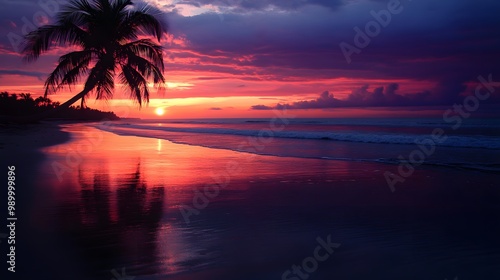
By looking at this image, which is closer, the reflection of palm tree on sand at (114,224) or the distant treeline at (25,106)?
the reflection of palm tree on sand at (114,224)

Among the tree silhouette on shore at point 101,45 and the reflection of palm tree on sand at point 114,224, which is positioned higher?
the tree silhouette on shore at point 101,45

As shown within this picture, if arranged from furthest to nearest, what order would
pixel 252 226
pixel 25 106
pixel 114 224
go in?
pixel 25 106 < pixel 252 226 < pixel 114 224

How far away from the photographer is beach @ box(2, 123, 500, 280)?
4.11 m

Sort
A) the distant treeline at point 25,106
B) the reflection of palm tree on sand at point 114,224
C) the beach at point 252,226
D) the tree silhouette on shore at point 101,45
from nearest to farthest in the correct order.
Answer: the beach at point 252,226 < the reflection of palm tree on sand at point 114,224 < the tree silhouette on shore at point 101,45 < the distant treeline at point 25,106

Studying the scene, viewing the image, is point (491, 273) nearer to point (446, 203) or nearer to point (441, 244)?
point (441, 244)

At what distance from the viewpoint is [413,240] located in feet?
16.7

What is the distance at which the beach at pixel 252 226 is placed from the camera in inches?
162

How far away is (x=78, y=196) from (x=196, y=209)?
2.34 m

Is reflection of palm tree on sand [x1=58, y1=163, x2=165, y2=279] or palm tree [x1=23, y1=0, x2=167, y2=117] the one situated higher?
palm tree [x1=23, y1=0, x2=167, y2=117]

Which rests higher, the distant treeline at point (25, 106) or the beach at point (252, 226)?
the distant treeline at point (25, 106)

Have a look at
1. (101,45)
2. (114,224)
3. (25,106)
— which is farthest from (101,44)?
(25,106)

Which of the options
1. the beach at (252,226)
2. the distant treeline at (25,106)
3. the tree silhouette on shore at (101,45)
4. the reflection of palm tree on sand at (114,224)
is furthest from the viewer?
the distant treeline at (25,106)

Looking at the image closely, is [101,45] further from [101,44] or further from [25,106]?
[25,106]

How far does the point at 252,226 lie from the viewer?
18.4ft
